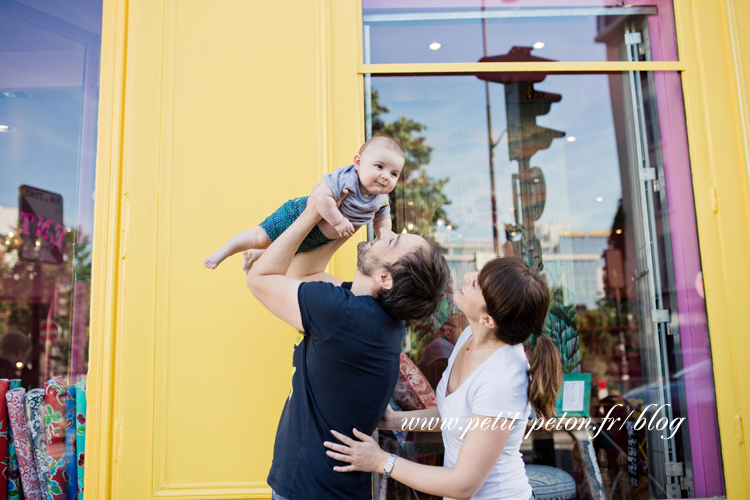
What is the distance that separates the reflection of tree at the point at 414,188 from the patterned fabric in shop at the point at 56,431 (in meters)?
2.17

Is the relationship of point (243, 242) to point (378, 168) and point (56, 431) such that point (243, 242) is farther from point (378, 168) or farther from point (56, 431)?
point (56, 431)

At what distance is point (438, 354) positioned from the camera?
301 cm

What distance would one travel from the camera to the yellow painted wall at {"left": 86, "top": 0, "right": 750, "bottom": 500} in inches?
103

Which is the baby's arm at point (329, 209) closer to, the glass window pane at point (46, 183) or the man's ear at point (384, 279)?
the man's ear at point (384, 279)

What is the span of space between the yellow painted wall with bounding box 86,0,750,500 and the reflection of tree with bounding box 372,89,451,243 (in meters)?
0.39

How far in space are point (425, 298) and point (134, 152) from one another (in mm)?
1891

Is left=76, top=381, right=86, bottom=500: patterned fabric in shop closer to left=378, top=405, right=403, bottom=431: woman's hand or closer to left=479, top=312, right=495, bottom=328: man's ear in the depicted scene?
left=378, top=405, right=403, bottom=431: woman's hand

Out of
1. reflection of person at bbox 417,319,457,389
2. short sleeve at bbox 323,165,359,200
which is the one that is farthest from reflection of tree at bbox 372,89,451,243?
short sleeve at bbox 323,165,359,200

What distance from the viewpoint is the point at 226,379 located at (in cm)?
265

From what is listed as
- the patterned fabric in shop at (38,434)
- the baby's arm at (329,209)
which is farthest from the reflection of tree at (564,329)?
the patterned fabric in shop at (38,434)

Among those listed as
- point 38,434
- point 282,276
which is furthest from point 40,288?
point 282,276

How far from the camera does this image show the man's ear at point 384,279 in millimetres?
1861

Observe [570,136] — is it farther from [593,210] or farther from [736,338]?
[736,338]

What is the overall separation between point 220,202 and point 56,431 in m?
1.58
